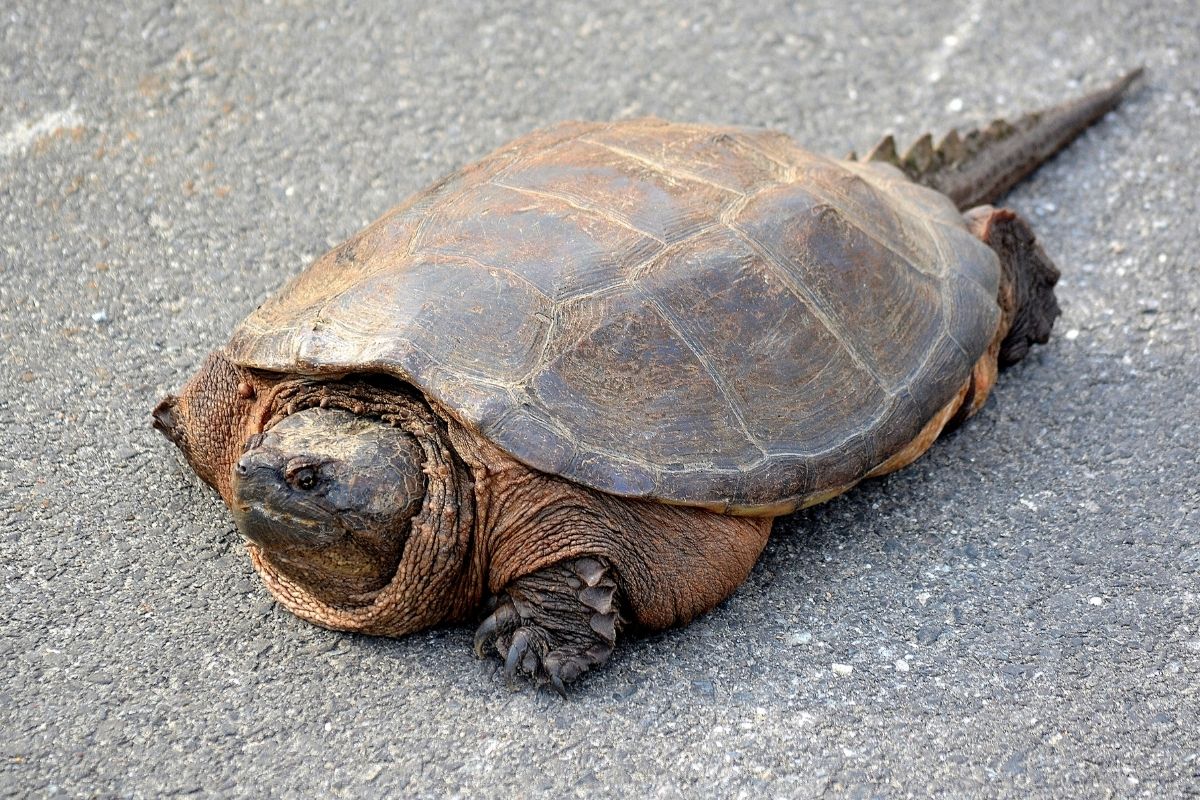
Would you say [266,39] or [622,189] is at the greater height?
[266,39]

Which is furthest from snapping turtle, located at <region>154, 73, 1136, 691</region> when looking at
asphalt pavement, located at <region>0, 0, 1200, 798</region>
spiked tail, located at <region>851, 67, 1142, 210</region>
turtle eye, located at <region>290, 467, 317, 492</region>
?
spiked tail, located at <region>851, 67, 1142, 210</region>

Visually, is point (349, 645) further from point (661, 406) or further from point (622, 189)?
point (622, 189)

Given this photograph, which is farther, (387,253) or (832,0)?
(832,0)

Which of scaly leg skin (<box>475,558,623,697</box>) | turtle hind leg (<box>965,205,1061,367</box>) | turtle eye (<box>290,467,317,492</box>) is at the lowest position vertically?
turtle hind leg (<box>965,205,1061,367</box>)

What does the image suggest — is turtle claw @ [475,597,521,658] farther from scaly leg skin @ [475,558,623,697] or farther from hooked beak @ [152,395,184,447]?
hooked beak @ [152,395,184,447]

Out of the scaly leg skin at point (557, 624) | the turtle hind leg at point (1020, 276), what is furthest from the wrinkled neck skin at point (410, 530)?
the turtle hind leg at point (1020, 276)

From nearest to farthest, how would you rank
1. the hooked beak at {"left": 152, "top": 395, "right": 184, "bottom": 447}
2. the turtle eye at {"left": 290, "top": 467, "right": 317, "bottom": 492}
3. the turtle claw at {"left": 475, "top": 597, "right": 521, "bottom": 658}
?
the turtle eye at {"left": 290, "top": 467, "right": 317, "bottom": 492}, the turtle claw at {"left": 475, "top": 597, "right": 521, "bottom": 658}, the hooked beak at {"left": 152, "top": 395, "right": 184, "bottom": 447}

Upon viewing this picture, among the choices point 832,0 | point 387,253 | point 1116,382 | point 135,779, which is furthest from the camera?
point 832,0

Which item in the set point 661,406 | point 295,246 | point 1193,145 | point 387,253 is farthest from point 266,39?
point 1193,145
